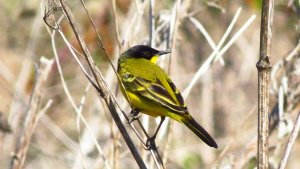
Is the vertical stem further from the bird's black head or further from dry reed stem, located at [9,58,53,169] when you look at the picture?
dry reed stem, located at [9,58,53,169]

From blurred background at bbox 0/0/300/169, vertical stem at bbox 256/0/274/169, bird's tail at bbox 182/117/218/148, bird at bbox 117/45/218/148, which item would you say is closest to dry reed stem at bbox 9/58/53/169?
bird at bbox 117/45/218/148

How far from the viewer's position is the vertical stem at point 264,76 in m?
2.01

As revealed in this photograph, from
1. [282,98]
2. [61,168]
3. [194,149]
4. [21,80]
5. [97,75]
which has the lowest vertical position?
[61,168]

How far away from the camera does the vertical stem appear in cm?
201

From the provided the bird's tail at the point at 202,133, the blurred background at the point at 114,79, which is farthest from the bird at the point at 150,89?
the blurred background at the point at 114,79

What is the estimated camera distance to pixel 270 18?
2.03m

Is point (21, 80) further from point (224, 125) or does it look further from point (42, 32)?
point (224, 125)

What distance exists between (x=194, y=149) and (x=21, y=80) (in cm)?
161

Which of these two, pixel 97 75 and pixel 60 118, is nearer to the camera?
pixel 97 75

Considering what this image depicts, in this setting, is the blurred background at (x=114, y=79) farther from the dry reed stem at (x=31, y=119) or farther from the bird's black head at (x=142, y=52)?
the bird's black head at (x=142, y=52)

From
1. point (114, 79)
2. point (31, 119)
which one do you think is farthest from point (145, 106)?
point (114, 79)

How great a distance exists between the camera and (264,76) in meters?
2.07

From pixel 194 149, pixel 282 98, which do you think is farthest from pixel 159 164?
pixel 194 149

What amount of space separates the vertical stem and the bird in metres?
0.82
